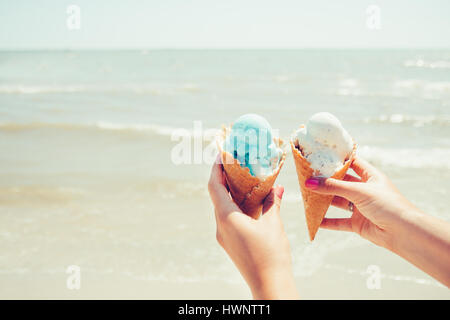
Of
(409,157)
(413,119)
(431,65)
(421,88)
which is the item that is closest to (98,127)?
(409,157)

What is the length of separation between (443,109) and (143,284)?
14.6 meters

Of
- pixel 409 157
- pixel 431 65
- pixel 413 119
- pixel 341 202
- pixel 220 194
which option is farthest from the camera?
pixel 431 65

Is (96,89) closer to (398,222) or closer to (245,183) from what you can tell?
(245,183)

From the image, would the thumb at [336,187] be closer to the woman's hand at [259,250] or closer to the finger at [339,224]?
the woman's hand at [259,250]

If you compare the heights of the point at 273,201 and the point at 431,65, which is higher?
the point at 431,65

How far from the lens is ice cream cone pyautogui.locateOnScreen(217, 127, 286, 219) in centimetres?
236

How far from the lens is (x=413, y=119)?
1225cm

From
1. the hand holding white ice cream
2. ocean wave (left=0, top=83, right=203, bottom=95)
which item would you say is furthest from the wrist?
ocean wave (left=0, top=83, right=203, bottom=95)

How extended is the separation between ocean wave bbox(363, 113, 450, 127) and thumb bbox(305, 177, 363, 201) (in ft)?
34.5

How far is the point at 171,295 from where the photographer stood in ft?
12.0

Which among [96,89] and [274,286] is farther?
[96,89]

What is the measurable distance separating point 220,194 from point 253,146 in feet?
1.32

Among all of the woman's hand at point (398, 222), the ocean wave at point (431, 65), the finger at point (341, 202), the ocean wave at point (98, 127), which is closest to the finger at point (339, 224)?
the finger at point (341, 202)
